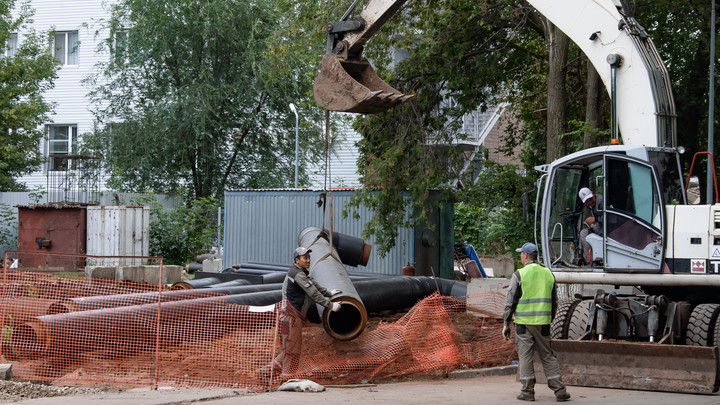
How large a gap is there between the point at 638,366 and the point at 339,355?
3.93 m

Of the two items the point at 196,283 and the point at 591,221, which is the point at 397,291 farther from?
the point at 591,221

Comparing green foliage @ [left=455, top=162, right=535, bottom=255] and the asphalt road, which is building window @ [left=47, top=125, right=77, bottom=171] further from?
the asphalt road

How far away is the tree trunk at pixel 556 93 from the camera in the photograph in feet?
62.8

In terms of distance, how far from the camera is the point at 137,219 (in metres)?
28.5

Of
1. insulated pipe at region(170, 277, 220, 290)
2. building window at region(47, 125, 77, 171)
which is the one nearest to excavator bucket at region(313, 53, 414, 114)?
insulated pipe at region(170, 277, 220, 290)

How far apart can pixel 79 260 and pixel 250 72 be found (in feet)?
37.7

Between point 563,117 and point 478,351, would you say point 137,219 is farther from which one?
point 478,351

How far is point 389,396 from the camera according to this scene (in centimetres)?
1010

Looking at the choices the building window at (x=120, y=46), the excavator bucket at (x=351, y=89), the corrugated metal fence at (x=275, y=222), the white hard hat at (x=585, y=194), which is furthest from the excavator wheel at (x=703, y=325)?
the building window at (x=120, y=46)

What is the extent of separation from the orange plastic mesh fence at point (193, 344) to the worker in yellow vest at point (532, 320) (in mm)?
2239

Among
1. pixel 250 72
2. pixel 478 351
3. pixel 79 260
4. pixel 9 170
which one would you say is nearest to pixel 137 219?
pixel 79 260

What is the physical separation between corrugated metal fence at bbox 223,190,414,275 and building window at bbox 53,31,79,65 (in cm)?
2129

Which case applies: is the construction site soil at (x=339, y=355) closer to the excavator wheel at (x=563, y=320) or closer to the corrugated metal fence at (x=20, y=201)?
the excavator wheel at (x=563, y=320)

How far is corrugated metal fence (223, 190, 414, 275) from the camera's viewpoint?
23.4 meters
